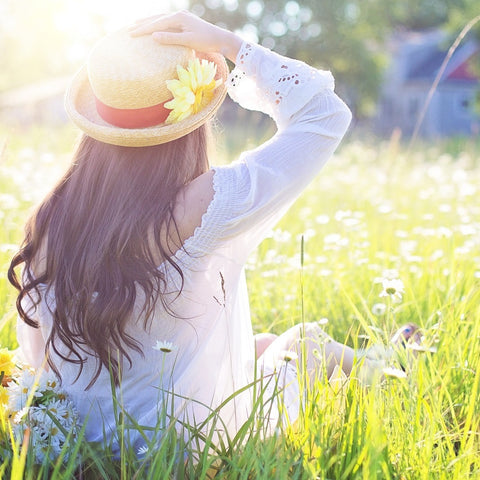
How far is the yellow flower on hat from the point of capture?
5.68 ft

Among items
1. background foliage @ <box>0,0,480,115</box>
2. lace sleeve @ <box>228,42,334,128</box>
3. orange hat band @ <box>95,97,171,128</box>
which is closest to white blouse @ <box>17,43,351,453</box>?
lace sleeve @ <box>228,42,334,128</box>

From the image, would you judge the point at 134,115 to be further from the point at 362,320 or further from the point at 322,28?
the point at 322,28

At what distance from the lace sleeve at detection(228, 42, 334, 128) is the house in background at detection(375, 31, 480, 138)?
29107 millimetres

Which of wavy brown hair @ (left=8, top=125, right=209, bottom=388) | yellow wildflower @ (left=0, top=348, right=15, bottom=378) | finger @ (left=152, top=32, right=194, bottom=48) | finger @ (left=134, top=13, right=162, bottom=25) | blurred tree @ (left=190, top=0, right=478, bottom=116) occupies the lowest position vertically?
yellow wildflower @ (left=0, top=348, right=15, bottom=378)

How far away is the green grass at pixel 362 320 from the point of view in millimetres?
1543

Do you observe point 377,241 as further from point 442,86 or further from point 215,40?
point 442,86

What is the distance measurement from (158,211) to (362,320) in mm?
580

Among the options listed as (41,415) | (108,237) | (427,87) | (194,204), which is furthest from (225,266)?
(427,87)

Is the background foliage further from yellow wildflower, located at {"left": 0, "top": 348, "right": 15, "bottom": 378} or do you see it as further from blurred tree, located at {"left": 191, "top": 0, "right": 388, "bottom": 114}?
yellow wildflower, located at {"left": 0, "top": 348, "right": 15, "bottom": 378}

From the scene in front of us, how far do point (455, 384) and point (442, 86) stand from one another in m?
31.9

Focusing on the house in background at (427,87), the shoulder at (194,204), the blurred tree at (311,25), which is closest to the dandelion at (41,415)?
the shoulder at (194,204)

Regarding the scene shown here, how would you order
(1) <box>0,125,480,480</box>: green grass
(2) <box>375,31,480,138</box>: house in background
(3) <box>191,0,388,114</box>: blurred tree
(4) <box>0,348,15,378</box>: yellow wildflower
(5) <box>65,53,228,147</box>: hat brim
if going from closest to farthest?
(1) <box>0,125,480,480</box>: green grass, (5) <box>65,53,228,147</box>: hat brim, (4) <box>0,348,15,378</box>: yellow wildflower, (3) <box>191,0,388,114</box>: blurred tree, (2) <box>375,31,480,138</box>: house in background

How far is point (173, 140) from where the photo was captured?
5.94ft

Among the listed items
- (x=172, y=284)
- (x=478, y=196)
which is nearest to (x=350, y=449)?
(x=172, y=284)
